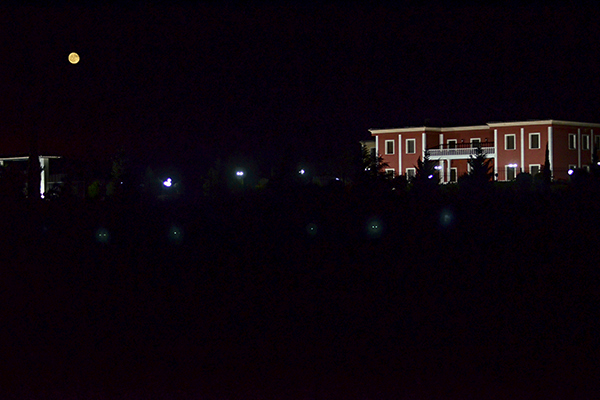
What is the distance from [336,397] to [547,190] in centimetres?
1321

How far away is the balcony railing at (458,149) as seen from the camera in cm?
4634

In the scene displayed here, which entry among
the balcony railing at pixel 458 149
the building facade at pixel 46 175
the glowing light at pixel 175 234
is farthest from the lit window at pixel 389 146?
the glowing light at pixel 175 234

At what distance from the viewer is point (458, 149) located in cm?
4669

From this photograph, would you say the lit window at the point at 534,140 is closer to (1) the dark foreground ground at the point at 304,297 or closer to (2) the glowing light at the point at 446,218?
(1) the dark foreground ground at the point at 304,297

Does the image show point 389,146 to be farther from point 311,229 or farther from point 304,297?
point 304,297

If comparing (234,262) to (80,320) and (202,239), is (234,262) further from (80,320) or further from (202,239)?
(80,320)

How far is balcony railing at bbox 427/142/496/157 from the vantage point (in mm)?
46344

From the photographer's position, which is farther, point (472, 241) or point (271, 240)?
point (271, 240)

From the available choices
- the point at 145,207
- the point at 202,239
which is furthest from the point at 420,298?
the point at 145,207

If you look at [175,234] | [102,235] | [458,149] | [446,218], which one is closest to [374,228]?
[446,218]

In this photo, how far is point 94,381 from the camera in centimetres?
744

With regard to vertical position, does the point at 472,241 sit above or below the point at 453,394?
above

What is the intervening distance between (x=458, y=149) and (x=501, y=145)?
2701 mm

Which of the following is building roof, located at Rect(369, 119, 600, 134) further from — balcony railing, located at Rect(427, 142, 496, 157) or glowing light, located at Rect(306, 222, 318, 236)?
glowing light, located at Rect(306, 222, 318, 236)
